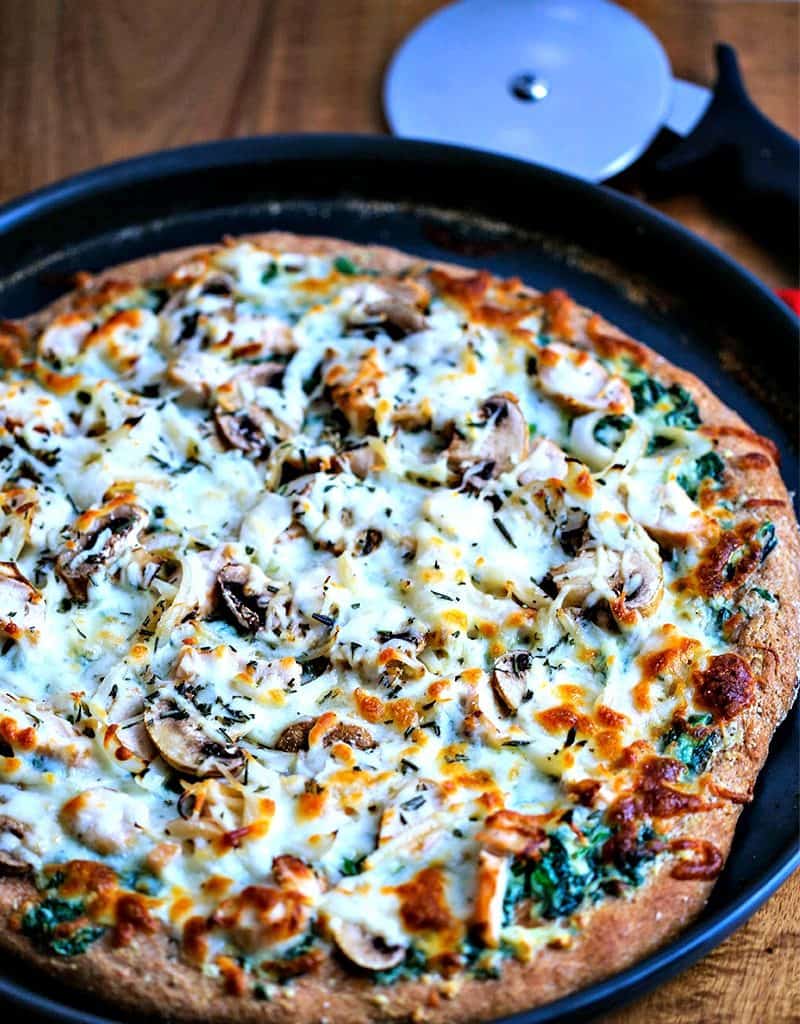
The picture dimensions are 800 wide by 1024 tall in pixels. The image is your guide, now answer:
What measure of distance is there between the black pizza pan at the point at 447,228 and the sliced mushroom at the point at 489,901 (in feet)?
7.77

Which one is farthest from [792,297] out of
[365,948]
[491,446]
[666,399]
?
[365,948]

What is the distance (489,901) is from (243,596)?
1.33 metres

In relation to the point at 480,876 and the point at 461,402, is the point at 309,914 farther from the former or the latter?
the point at 461,402

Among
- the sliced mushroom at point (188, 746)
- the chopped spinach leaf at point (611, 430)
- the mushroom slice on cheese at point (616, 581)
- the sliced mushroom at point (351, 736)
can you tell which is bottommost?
the sliced mushroom at point (188, 746)

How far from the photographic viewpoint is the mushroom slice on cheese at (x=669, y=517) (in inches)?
184

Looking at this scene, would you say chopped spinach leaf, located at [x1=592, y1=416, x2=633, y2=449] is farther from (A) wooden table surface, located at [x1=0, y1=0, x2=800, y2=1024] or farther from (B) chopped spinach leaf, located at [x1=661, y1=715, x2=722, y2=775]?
(A) wooden table surface, located at [x1=0, y1=0, x2=800, y2=1024]

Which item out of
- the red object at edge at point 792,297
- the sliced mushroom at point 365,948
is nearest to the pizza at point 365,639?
the sliced mushroom at point 365,948

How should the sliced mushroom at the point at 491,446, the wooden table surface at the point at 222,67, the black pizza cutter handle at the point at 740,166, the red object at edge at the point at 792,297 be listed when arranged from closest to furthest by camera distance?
the sliced mushroom at the point at 491,446 → the red object at edge at the point at 792,297 → the black pizza cutter handle at the point at 740,166 → the wooden table surface at the point at 222,67

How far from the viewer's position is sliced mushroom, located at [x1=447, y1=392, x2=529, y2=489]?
4832 millimetres

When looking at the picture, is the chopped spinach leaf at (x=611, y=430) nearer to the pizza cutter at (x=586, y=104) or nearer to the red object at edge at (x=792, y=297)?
the red object at edge at (x=792, y=297)

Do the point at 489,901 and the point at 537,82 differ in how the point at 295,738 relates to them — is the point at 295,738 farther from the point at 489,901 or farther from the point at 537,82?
the point at 537,82

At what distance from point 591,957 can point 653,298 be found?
9.85 feet

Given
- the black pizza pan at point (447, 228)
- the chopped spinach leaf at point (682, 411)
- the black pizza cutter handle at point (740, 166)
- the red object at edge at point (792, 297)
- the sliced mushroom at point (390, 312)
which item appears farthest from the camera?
the black pizza cutter handle at point (740, 166)

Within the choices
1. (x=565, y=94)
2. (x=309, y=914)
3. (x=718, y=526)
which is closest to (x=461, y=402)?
(x=718, y=526)
